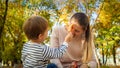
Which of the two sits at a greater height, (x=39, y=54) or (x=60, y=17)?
(x=60, y=17)

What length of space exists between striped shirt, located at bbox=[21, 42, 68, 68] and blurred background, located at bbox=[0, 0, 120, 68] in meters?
18.7

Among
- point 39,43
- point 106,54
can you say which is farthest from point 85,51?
point 106,54

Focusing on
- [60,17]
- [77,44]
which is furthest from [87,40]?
[60,17]

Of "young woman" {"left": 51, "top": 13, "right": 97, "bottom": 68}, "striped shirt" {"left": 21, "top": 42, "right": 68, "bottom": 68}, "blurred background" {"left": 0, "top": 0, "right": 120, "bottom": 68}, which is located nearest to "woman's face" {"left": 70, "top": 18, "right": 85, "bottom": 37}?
"young woman" {"left": 51, "top": 13, "right": 97, "bottom": 68}

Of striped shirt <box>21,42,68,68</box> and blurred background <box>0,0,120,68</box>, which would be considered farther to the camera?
blurred background <box>0,0,120,68</box>

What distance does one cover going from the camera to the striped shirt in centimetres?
341

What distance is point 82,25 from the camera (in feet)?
12.6

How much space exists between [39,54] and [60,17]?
75.2ft

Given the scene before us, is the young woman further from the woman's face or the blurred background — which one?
the blurred background

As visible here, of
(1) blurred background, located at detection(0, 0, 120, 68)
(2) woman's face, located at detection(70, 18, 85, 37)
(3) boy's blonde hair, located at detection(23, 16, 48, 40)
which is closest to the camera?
(3) boy's blonde hair, located at detection(23, 16, 48, 40)

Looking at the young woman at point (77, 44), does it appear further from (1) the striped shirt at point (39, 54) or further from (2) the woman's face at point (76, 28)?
(1) the striped shirt at point (39, 54)

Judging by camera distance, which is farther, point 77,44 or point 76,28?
point 77,44

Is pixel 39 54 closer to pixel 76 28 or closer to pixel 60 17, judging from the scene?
pixel 76 28

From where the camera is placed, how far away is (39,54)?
343 cm
